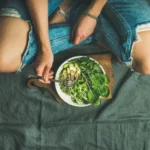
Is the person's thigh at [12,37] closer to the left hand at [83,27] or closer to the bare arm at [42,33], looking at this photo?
the bare arm at [42,33]

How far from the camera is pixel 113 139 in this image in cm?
106

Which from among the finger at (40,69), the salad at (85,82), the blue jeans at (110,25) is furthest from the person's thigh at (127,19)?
the finger at (40,69)

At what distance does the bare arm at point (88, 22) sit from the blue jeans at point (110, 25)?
0.03 meters

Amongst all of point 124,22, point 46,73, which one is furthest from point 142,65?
point 46,73

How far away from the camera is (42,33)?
80 cm

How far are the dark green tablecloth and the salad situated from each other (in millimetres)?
74

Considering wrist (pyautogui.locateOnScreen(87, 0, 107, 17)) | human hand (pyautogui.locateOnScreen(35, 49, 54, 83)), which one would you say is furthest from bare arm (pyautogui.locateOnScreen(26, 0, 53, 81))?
wrist (pyautogui.locateOnScreen(87, 0, 107, 17))

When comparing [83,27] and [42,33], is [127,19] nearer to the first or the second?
[83,27]

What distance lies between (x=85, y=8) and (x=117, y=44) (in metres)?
0.15

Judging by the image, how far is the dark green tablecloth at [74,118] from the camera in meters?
1.02

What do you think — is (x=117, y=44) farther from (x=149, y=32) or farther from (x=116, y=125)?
(x=116, y=125)

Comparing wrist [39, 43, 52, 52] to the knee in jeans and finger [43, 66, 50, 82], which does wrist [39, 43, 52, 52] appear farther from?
the knee in jeans

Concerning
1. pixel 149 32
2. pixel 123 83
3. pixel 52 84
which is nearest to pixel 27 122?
pixel 52 84

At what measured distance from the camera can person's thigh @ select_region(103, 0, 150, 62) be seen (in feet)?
2.68
